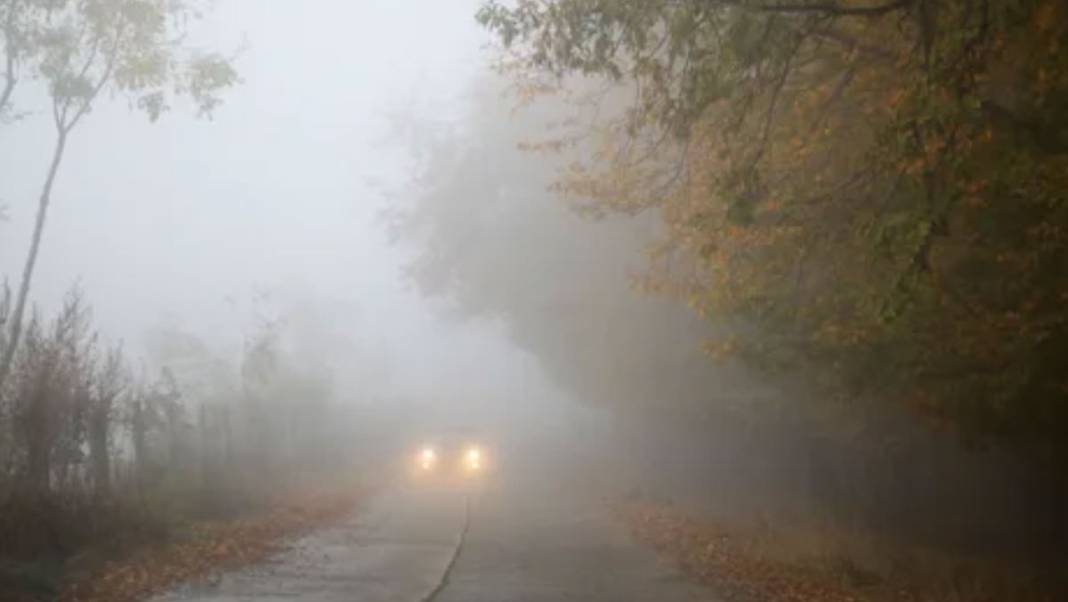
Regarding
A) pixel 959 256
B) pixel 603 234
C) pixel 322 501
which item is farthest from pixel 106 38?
pixel 959 256

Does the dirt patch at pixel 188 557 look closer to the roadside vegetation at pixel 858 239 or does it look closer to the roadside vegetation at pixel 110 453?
the roadside vegetation at pixel 110 453

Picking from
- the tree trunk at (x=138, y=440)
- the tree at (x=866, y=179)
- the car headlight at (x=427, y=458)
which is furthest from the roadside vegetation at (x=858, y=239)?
the car headlight at (x=427, y=458)

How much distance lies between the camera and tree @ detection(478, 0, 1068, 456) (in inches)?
439

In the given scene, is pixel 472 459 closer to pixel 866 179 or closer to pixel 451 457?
pixel 451 457

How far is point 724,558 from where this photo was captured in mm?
20469

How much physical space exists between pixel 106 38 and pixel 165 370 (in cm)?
965

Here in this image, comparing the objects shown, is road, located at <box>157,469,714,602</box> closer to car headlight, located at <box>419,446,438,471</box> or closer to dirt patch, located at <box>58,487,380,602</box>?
dirt patch, located at <box>58,487,380,602</box>

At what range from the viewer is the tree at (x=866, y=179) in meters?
11.1

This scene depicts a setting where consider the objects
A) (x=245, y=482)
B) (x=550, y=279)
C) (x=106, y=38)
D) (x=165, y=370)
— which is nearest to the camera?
(x=106, y=38)

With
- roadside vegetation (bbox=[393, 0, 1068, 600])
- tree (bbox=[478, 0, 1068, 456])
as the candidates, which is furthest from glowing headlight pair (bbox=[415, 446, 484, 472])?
tree (bbox=[478, 0, 1068, 456])

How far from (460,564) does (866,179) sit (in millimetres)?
8761

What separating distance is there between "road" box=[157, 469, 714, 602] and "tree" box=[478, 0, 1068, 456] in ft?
13.8

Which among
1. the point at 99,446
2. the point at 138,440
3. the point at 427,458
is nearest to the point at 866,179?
the point at 99,446

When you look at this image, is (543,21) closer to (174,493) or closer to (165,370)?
(174,493)
